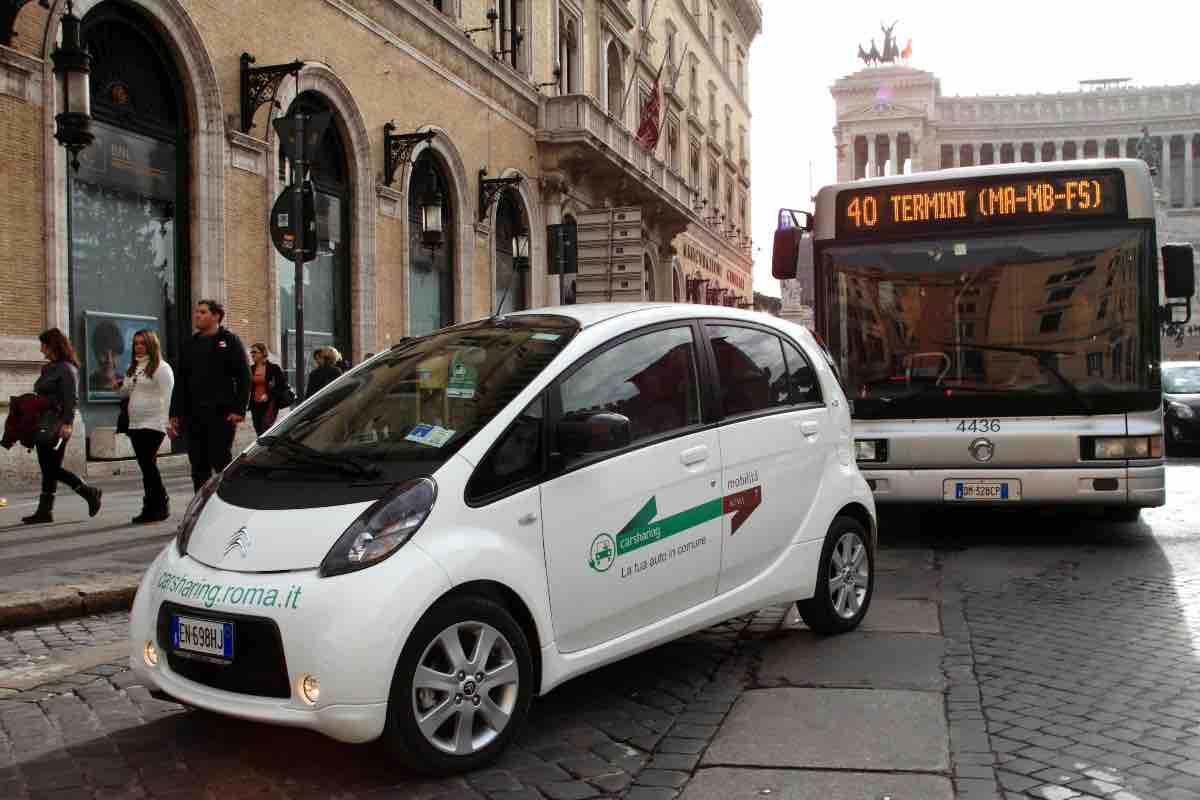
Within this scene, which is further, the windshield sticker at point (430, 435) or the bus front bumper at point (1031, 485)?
the bus front bumper at point (1031, 485)

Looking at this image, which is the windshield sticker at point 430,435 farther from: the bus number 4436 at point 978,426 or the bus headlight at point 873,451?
the bus number 4436 at point 978,426

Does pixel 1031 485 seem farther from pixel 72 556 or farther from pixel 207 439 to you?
pixel 72 556

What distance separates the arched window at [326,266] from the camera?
18.1m

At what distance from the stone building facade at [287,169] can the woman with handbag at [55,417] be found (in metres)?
3.09

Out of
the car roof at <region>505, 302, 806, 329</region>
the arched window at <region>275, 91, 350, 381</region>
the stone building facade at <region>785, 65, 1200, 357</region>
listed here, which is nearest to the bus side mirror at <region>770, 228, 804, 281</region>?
the car roof at <region>505, 302, 806, 329</region>

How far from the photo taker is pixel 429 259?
22859 mm

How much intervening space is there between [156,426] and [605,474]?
629 centimetres

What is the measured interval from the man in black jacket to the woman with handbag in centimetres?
89

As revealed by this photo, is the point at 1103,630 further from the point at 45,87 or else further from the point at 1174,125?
the point at 1174,125

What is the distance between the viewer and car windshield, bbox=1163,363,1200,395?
63.2 ft

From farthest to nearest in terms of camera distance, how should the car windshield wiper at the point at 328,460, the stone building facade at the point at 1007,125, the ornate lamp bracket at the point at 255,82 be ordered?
the stone building facade at the point at 1007,125, the ornate lamp bracket at the point at 255,82, the car windshield wiper at the point at 328,460

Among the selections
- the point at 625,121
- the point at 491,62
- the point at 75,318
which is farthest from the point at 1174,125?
the point at 75,318

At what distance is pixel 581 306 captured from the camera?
510 cm

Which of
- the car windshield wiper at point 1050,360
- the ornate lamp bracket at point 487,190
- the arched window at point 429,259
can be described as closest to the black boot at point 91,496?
the car windshield wiper at point 1050,360
